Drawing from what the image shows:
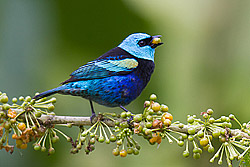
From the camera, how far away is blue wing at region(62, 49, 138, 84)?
112 inches

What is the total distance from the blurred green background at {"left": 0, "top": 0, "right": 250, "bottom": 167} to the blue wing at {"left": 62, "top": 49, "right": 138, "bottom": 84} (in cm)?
71

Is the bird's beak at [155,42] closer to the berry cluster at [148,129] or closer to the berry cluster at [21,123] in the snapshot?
the berry cluster at [148,129]

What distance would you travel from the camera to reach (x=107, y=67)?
9.58 feet

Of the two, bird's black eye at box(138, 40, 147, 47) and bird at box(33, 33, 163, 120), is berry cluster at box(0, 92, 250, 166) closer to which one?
bird at box(33, 33, 163, 120)

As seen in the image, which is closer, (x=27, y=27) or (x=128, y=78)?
(x=128, y=78)

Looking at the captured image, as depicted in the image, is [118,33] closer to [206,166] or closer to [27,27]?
[27,27]

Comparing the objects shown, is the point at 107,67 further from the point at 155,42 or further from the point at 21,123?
the point at 21,123

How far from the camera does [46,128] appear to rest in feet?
7.29

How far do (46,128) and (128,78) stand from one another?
938mm

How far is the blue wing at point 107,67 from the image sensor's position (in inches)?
112

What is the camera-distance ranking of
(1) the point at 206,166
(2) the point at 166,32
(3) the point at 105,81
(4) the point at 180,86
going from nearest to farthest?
(3) the point at 105,81, (1) the point at 206,166, (4) the point at 180,86, (2) the point at 166,32

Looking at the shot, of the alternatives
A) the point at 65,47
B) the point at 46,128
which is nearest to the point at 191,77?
the point at 65,47

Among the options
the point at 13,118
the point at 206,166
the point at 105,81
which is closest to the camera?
the point at 13,118

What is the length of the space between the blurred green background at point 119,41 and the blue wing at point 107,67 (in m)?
0.71
